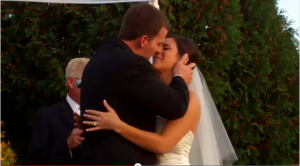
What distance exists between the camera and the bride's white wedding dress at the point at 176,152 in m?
2.09

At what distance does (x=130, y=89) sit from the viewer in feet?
5.74

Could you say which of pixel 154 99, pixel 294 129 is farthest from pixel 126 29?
pixel 294 129

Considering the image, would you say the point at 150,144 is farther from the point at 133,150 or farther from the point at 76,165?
the point at 76,165

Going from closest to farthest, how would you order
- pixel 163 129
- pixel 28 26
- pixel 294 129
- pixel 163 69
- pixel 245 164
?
pixel 163 129, pixel 163 69, pixel 28 26, pixel 245 164, pixel 294 129

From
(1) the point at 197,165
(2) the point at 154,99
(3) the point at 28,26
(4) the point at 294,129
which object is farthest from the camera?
(4) the point at 294,129

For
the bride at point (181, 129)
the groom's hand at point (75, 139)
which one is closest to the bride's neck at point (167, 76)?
the bride at point (181, 129)

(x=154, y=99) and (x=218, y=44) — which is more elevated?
(x=218, y=44)

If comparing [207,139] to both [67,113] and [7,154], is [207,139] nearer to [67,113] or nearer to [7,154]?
[67,113]

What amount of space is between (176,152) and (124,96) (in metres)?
0.58

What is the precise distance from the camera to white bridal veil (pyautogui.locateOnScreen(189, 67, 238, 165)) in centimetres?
256

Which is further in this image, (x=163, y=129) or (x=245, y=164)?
(x=245, y=164)

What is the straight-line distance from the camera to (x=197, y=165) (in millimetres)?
2590

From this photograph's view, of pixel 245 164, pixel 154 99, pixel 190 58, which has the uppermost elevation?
pixel 190 58

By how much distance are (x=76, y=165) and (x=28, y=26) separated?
2.08 m
